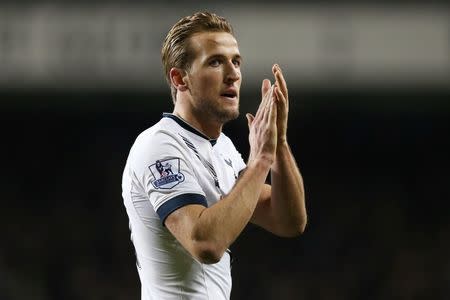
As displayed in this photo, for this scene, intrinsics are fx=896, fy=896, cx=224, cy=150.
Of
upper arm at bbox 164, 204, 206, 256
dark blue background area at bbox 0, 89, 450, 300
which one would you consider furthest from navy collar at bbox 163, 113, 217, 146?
dark blue background area at bbox 0, 89, 450, 300

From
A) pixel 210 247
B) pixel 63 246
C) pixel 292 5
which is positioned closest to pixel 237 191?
pixel 210 247

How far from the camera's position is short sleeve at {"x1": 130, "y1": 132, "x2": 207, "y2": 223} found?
2.90 metres

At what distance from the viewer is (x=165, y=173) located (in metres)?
2.95

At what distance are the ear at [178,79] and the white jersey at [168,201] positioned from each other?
16cm

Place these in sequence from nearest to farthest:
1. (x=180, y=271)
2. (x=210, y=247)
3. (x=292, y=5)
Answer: (x=210, y=247), (x=180, y=271), (x=292, y=5)

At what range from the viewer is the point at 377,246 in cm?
1064

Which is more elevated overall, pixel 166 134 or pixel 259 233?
pixel 166 134

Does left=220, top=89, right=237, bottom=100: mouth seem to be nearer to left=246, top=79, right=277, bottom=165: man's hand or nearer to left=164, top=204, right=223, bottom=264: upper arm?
left=246, top=79, right=277, bottom=165: man's hand

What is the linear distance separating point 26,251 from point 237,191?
8.05 metres

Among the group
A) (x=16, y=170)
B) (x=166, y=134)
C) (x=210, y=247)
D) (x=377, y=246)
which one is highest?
(x=166, y=134)

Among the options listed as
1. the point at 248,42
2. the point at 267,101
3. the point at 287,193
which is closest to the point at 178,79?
the point at 267,101

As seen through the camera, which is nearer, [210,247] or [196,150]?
[210,247]

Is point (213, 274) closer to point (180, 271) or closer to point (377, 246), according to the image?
point (180, 271)

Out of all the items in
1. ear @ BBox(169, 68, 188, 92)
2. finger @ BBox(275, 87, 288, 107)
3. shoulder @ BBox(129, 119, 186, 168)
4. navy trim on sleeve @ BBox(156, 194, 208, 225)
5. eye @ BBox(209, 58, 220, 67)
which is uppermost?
eye @ BBox(209, 58, 220, 67)
